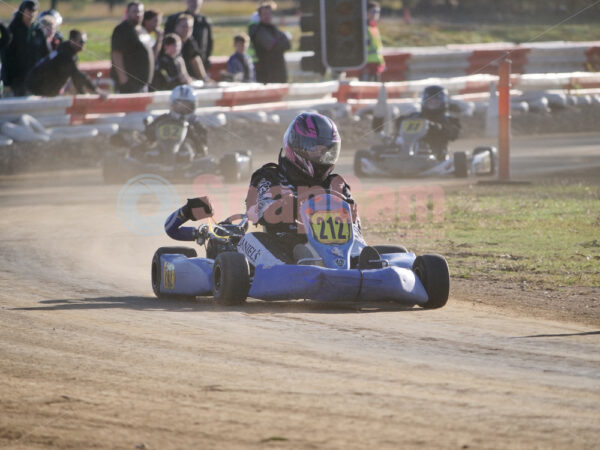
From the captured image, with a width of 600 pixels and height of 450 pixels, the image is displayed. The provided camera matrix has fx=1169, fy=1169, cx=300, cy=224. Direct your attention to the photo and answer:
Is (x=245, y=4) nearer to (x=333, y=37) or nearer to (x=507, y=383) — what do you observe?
(x=333, y=37)

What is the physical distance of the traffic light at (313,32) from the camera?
14945mm

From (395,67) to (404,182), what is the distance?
32.5 feet

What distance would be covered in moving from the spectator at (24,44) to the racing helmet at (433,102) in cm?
535

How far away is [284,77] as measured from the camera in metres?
19.9

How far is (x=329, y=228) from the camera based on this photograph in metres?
→ 7.34

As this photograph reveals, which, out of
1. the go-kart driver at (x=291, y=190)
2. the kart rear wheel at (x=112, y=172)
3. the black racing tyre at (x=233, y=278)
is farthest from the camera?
the kart rear wheel at (x=112, y=172)

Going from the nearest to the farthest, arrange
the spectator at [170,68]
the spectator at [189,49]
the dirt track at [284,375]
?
the dirt track at [284,375] → the spectator at [170,68] → the spectator at [189,49]

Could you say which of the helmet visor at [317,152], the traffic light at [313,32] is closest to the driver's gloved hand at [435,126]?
the traffic light at [313,32]

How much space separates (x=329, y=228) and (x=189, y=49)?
421 inches

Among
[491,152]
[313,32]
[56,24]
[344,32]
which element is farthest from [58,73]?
[491,152]

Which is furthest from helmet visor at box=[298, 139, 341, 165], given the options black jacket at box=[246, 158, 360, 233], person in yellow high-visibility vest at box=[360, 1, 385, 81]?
person in yellow high-visibility vest at box=[360, 1, 385, 81]

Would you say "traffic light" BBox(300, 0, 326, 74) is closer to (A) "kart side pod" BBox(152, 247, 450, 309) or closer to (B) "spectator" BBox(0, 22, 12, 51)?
(B) "spectator" BBox(0, 22, 12, 51)

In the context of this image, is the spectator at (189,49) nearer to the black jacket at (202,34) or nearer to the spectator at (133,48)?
the black jacket at (202,34)

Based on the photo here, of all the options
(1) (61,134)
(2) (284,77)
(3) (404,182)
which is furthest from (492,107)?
(1) (61,134)
